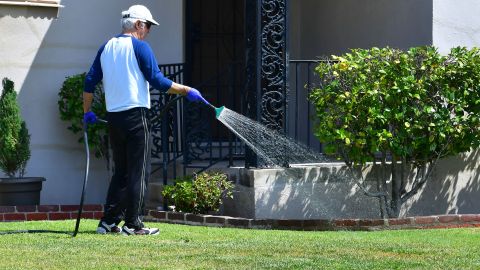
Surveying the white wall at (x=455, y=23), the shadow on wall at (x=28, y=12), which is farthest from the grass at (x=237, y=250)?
the shadow on wall at (x=28, y=12)

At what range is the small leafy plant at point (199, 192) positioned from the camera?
424 inches

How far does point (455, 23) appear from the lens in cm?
1179

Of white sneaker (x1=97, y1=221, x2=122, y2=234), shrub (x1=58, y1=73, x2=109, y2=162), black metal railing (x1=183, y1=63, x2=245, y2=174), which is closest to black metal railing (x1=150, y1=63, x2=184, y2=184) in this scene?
black metal railing (x1=183, y1=63, x2=245, y2=174)

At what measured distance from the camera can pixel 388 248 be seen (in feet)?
26.9

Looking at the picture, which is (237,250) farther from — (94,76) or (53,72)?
(53,72)

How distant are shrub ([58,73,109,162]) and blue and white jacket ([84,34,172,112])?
301cm

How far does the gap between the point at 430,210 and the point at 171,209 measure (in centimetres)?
275

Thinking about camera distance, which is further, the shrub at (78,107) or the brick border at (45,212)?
the shrub at (78,107)

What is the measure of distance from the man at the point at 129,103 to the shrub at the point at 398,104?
2.17 metres

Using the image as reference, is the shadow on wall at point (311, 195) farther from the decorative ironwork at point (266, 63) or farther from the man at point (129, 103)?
the man at point (129, 103)

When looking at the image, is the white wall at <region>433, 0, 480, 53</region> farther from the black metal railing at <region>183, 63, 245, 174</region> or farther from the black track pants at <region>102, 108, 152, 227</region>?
the black track pants at <region>102, 108, 152, 227</region>

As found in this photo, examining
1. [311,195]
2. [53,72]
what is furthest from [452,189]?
[53,72]

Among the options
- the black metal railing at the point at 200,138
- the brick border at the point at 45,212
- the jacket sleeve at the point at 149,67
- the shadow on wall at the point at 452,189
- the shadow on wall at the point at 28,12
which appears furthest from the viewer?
the shadow on wall at the point at 28,12

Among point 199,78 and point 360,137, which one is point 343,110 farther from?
point 199,78
